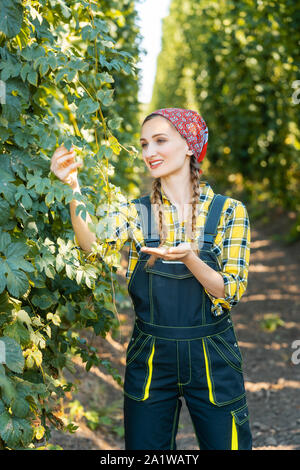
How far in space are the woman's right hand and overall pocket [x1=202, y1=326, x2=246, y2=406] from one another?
674mm

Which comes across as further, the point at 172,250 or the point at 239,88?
the point at 239,88

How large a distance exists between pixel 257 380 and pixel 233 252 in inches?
102

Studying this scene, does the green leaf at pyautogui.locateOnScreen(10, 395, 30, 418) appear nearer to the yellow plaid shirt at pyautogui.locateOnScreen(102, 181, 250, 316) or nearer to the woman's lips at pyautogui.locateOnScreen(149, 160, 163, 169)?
the yellow plaid shirt at pyautogui.locateOnScreen(102, 181, 250, 316)

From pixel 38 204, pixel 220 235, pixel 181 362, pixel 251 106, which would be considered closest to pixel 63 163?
pixel 38 204

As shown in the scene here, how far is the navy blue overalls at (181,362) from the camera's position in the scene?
A: 5.66ft

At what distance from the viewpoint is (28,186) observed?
1461 mm

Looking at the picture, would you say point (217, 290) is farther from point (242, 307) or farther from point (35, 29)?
point (242, 307)

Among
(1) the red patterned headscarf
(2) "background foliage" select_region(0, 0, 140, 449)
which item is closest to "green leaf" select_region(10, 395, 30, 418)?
(2) "background foliage" select_region(0, 0, 140, 449)

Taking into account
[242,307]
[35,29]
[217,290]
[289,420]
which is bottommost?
[242,307]

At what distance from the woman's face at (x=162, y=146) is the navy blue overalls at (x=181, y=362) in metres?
0.20

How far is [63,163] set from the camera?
1.56 metres

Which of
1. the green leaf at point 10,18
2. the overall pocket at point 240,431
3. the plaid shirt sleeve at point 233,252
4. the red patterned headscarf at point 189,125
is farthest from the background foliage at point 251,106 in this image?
the green leaf at point 10,18
